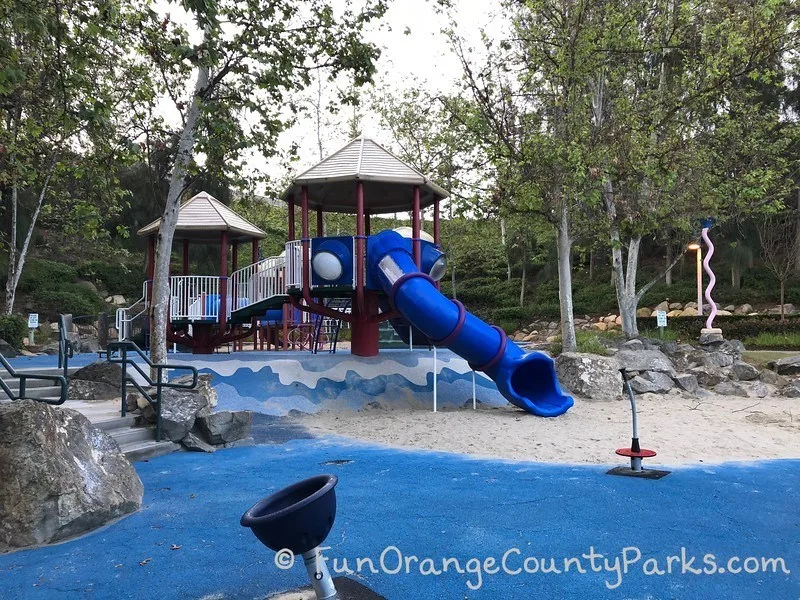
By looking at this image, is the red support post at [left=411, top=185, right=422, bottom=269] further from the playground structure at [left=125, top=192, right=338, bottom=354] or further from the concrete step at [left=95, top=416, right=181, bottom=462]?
the concrete step at [left=95, top=416, right=181, bottom=462]

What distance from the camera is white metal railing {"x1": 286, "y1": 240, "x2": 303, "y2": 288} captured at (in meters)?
12.8

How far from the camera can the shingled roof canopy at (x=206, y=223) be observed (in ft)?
52.8

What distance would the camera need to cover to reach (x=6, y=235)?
→ 24312 mm

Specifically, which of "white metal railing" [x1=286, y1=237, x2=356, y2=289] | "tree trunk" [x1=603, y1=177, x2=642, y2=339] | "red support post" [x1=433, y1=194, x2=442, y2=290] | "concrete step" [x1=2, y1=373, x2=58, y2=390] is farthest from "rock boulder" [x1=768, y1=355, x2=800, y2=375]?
"concrete step" [x1=2, y1=373, x2=58, y2=390]

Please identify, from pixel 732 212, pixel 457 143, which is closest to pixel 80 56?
pixel 457 143

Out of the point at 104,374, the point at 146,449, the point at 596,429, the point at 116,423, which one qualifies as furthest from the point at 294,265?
the point at 596,429

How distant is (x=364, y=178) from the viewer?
489 inches

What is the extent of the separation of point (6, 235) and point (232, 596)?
26215 millimetres

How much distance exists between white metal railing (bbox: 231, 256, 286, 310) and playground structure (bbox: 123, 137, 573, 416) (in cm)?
3

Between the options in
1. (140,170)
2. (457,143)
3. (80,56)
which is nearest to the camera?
(80,56)

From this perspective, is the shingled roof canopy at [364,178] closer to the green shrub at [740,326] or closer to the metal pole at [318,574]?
the metal pole at [318,574]

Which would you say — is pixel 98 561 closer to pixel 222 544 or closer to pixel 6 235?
pixel 222 544

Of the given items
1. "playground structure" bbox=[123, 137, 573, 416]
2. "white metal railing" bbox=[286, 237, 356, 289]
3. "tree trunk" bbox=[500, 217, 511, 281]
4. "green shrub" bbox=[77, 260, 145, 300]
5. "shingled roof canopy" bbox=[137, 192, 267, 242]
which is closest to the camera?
"playground structure" bbox=[123, 137, 573, 416]

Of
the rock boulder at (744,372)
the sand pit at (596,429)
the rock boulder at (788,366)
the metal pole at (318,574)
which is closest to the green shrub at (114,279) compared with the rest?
the sand pit at (596,429)
